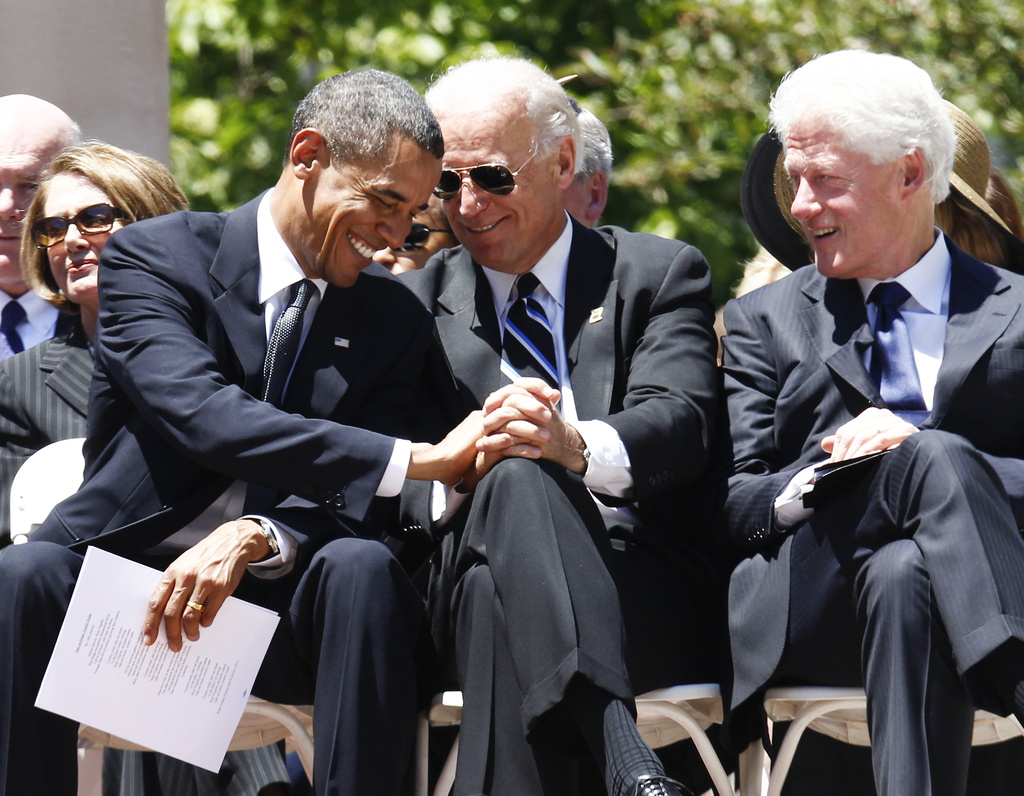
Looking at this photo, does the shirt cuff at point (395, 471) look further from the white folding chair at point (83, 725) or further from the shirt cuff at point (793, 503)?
the shirt cuff at point (793, 503)

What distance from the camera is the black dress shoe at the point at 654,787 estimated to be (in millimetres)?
2635

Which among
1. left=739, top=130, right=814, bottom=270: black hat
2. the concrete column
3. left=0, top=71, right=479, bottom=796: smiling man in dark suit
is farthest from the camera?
the concrete column

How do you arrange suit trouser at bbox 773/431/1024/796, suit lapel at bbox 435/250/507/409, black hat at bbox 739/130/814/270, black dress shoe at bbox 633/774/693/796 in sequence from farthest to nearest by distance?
black hat at bbox 739/130/814/270, suit lapel at bbox 435/250/507/409, suit trouser at bbox 773/431/1024/796, black dress shoe at bbox 633/774/693/796

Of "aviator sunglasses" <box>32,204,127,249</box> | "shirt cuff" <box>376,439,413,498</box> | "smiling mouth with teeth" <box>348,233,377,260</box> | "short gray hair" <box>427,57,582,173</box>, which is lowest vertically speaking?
"shirt cuff" <box>376,439,413,498</box>

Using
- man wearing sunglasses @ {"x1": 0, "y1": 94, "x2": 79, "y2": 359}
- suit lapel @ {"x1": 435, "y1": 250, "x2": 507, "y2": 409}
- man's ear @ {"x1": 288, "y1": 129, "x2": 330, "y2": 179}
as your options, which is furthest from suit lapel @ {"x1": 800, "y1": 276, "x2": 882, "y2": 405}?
man wearing sunglasses @ {"x1": 0, "y1": 94, "x2": 79, "y2": 359}

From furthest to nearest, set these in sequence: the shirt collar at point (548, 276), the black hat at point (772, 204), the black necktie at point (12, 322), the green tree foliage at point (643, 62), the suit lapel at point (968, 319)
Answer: the green tree foliage at point (643, 62), the black necktie at point (12, 322), the black hat at point (772, 204), the shirt collar at point (548, 276), the suit lapel at point (968, 319)

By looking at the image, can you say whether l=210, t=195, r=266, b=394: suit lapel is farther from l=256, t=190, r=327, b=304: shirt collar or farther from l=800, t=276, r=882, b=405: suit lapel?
l=800, t=276, r=882, b=405: suit lapel

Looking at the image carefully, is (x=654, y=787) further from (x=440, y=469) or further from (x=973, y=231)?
(x=973, y=231)

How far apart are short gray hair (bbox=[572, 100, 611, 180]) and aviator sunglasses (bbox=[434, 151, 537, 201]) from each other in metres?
1.07

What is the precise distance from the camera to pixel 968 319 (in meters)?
3.47

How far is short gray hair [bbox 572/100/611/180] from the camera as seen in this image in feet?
16.3

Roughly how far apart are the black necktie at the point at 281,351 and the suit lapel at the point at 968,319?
1525 mm

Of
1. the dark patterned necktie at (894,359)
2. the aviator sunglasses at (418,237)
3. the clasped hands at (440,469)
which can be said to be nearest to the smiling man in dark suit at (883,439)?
the dark patterned necktie at (894,359)

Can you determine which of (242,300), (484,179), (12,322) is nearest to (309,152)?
(242,300)
